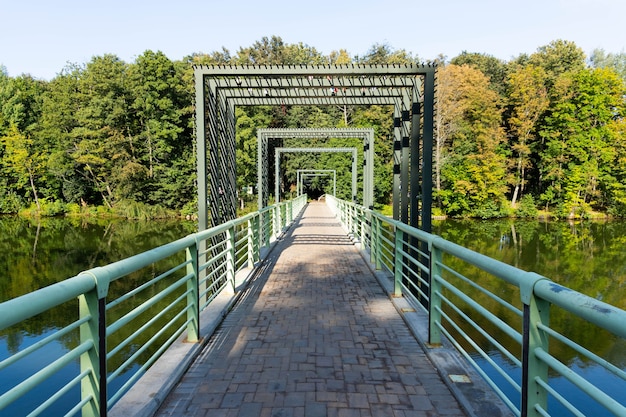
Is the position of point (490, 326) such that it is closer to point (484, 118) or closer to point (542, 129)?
point (484, 118)

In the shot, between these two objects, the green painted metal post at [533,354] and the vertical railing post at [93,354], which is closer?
the green painted metal post at [533,354]

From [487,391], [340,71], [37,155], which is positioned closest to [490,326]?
[340,71]

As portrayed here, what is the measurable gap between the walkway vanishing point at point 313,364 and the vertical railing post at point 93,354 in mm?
711

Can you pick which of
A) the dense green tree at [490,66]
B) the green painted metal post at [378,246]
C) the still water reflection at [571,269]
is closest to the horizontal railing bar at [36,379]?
the green painted metal post at [378,246]

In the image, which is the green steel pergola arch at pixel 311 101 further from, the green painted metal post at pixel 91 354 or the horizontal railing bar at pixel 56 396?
the horizontal railing bar at pixel 56 396

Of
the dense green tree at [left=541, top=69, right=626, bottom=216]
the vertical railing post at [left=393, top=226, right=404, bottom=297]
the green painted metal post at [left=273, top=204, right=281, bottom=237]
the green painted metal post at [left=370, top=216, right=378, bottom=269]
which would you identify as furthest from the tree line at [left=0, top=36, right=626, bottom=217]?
the vertical railing post at [left=393, top=226, right=404, bottom=297]

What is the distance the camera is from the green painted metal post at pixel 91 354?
2084 mm

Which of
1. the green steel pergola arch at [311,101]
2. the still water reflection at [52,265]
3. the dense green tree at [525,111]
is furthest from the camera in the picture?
the dense green tree at [525,111]

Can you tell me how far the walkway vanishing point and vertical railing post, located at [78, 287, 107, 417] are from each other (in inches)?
28.0

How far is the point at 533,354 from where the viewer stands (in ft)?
6.53

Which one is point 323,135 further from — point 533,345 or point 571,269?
point 533,345

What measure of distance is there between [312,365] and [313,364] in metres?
0.02

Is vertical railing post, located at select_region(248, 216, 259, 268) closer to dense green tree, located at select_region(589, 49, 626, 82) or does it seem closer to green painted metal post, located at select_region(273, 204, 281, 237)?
green painted metal post, located at select_region(273, 204, 281, 237)

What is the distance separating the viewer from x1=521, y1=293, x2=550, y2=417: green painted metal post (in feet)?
6.49
